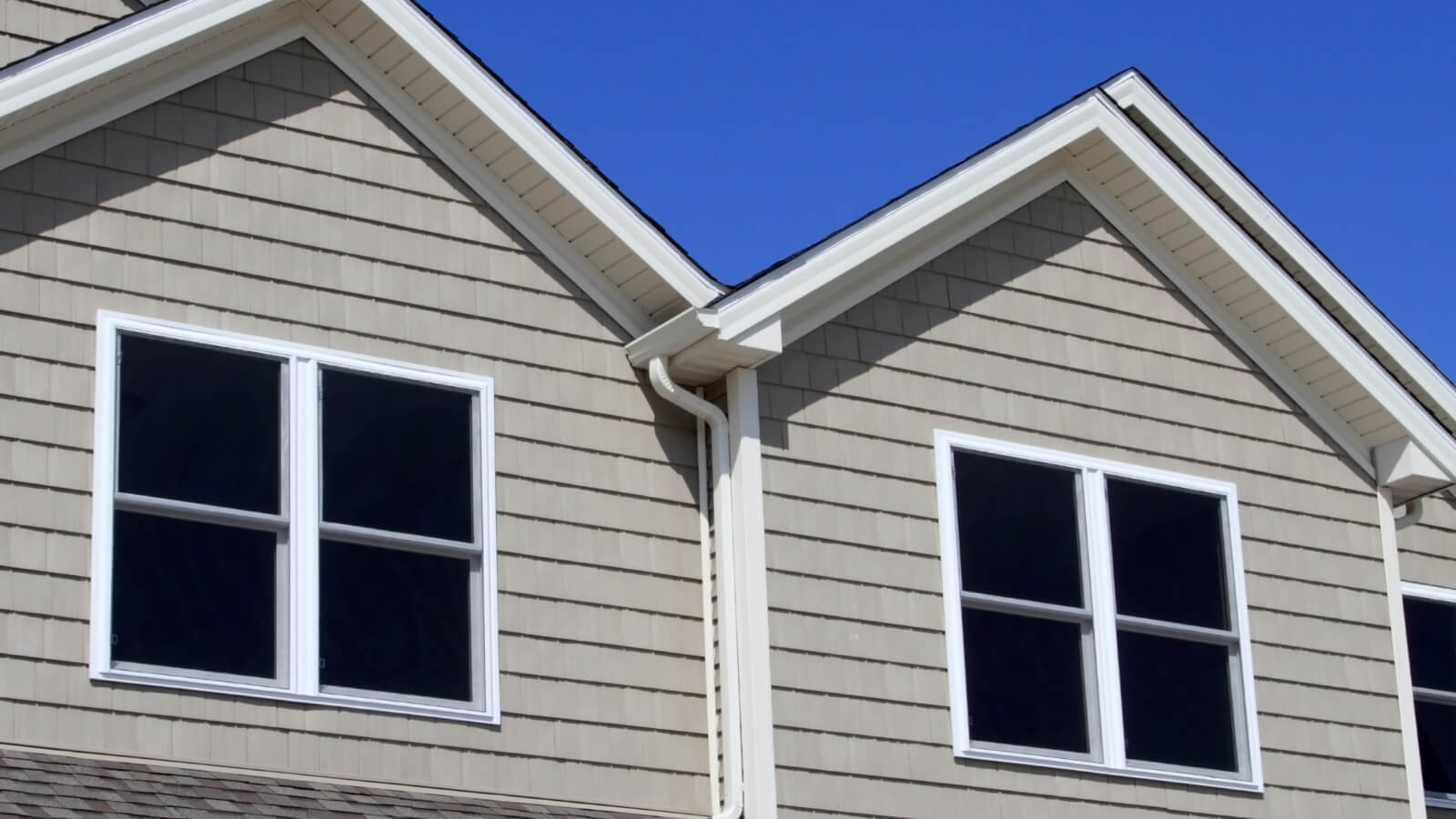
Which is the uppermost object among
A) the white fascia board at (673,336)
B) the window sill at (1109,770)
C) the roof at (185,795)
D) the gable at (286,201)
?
the gable at (286,201)

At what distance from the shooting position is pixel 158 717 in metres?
9.66

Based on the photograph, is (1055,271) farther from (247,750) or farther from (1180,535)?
(247,750)

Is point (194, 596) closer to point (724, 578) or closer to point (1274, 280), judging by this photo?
point (724, 578)

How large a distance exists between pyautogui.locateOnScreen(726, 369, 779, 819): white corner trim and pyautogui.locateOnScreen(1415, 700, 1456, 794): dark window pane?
4.80m

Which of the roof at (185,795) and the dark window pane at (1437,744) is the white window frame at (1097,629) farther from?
the roof at (185,795)

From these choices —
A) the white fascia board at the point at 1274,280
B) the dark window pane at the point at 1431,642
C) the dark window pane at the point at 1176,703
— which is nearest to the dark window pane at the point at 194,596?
the dark window pane at the point at 1176,703

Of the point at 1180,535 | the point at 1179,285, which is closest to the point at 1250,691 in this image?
the point at 1180,535

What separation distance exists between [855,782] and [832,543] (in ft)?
3.92

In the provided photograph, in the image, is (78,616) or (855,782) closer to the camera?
(78,616)

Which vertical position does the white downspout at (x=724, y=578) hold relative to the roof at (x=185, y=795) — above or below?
above

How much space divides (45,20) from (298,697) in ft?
12.6

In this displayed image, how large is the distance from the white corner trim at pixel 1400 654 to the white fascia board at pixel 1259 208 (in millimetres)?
1051

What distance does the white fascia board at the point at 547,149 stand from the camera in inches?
439

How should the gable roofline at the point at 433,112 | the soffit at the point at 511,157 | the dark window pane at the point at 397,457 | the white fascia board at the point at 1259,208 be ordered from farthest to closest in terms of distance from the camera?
the white fascia board at the point at 1259,208 < the soffit at the point at 511,157 < the dark window pane at the point at 397,457 < the gable roofline at the point at 433,112
